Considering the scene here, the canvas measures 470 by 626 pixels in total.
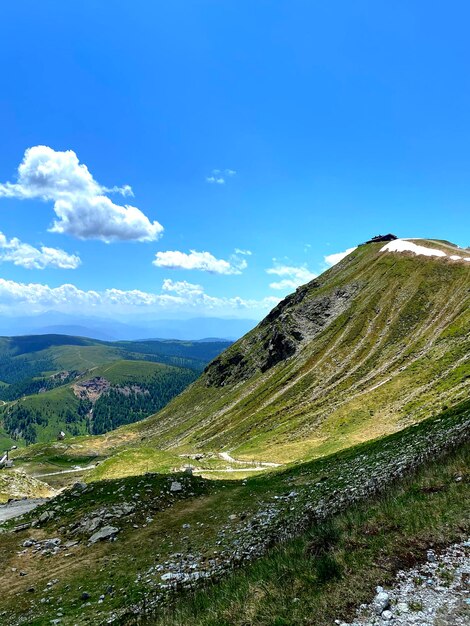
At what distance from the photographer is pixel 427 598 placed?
895 cm

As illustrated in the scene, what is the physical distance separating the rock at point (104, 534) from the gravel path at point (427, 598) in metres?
19.2

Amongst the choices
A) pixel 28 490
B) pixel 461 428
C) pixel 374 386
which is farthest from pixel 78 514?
pixel 374 386

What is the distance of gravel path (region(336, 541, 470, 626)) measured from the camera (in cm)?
832

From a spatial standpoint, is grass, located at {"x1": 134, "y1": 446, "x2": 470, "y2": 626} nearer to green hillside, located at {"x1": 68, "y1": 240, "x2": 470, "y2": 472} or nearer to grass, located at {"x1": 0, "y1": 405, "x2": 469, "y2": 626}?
grass, located at {"x1": 0, "y1": 405, "x2": 469, "y2": 626}

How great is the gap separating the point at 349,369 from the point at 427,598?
4563 inches

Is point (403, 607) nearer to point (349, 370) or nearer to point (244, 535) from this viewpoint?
point (244, 535)

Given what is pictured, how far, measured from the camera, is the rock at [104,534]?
2339 cm

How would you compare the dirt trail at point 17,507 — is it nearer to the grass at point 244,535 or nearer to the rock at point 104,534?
the grass at point 244,535

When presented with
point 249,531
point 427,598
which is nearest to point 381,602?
point 427,598

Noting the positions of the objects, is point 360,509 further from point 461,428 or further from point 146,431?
point 146,431

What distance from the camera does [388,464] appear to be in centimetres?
2495

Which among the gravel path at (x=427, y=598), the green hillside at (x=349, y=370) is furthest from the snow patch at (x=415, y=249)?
the gravel path at (x=427, y=598)

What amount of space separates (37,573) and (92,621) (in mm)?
8329

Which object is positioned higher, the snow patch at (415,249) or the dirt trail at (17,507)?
the snow patch at (415,249)
